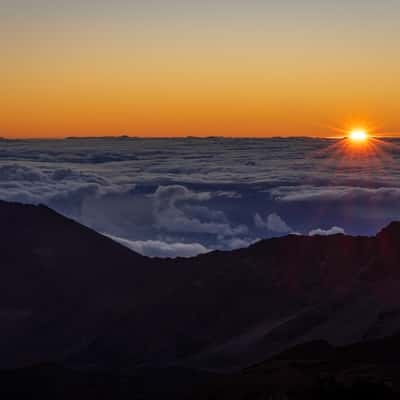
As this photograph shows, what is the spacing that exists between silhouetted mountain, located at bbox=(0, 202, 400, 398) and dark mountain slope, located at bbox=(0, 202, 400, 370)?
0.49ft

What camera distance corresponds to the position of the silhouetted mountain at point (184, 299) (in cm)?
8250

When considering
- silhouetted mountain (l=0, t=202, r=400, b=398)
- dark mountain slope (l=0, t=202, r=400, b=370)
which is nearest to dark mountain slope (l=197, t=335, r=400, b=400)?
dark mountain slope (l=0, t=202, r=400, b=370)

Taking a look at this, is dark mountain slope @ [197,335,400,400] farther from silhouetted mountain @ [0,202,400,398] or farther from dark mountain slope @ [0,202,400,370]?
silhouetted mountain @ [0,202,400,398]

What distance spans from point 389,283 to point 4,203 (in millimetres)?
64902

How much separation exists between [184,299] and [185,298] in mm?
288

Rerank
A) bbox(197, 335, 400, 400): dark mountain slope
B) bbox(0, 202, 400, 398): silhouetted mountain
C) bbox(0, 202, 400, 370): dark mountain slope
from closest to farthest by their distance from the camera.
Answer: bbox(197, 335, 400, 400): dark mountain slope, bbox(0, 202, 400, 398): silhouetted mountain, bbox(0, 202, 400, 370): dark mountain slope

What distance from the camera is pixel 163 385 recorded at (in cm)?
6762

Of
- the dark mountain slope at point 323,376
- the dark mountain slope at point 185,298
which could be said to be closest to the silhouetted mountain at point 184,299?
the dark mountain slope at point 185,298

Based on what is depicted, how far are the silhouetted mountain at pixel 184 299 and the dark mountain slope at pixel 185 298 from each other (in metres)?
0.15

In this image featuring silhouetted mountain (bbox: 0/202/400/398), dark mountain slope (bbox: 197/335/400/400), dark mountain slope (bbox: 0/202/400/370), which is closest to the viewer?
dark mountain slope (bbox: 197/335/400/400)

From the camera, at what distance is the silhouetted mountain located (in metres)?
82.5

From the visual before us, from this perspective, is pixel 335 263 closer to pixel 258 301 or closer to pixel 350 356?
pixel 258 301

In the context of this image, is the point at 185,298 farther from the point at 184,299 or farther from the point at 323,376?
the point at 323,376

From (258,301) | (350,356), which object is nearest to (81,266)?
(258,301)
